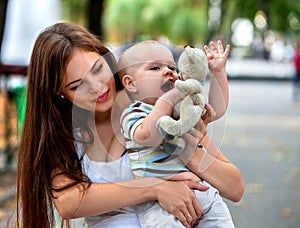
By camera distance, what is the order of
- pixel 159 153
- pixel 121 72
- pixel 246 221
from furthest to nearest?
1. pixel 246 221
2. pixel 121 72
3. pixel 159 153

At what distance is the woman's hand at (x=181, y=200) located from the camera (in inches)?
89.7

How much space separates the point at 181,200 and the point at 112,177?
288 millimetres

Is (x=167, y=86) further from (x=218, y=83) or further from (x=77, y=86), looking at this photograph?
(x=77, y=86)

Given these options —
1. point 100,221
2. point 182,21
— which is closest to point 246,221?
point 100,221

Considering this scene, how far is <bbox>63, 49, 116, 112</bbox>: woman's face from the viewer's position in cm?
238

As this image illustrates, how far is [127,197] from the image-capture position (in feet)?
7.60

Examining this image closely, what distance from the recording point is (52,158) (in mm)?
2420

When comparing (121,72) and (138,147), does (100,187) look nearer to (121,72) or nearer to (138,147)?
(138,147)

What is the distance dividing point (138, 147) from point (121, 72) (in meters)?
0.28

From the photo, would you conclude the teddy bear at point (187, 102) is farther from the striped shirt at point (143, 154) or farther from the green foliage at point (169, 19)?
the green foliage at point (169, 19)

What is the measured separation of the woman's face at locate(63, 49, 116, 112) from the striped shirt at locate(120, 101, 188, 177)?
114 mm

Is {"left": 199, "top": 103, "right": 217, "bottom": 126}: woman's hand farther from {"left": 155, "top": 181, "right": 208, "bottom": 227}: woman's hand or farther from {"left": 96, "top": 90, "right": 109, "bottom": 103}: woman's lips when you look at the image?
{"left": 96, "top": 90, "right": 109, "bottom": 103}: woman's lips

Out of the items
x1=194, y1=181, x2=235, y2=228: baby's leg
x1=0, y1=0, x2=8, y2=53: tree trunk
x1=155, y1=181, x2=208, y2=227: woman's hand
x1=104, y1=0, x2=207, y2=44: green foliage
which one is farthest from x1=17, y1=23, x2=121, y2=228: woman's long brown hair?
x1=104, y1=0, x2=207, y2=44: green foliage

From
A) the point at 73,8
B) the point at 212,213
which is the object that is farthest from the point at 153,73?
the point at 73,8
